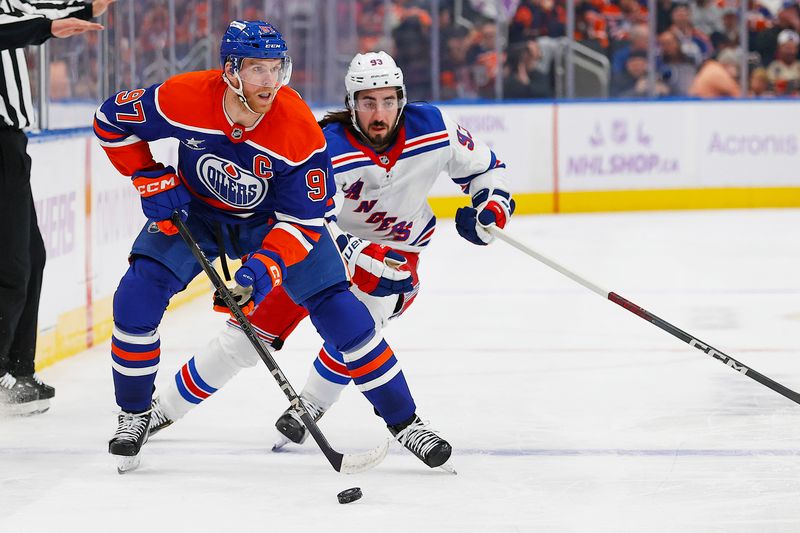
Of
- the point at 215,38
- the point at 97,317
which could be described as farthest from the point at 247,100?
the point at 215,38

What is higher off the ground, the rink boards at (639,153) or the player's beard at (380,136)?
the player's beard at (380,136)

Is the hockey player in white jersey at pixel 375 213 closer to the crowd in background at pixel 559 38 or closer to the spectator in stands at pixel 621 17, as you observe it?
the crowd in background at pixel 559 38

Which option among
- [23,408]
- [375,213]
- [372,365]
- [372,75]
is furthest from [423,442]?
[23,408]

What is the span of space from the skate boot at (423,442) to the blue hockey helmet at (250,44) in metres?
0.85

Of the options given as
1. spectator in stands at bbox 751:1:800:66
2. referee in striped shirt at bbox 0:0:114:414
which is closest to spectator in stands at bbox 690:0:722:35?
spectator in stands at bbox 751:1:800:66

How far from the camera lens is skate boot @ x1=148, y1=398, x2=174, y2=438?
330 cm

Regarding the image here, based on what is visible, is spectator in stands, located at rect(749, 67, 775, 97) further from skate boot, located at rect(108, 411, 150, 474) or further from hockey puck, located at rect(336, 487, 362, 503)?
hockey puck, located at rect(336, 487, 362, 503)

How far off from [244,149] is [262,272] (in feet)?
0.91

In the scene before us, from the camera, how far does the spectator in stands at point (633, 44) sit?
9.70m

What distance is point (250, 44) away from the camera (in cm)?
290

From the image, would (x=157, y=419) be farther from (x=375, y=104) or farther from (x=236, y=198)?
(x=375, y=104)

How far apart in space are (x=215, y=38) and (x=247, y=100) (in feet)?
15.1

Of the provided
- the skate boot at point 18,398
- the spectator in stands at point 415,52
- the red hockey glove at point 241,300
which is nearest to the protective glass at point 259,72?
the red hockey glove at point 241,300

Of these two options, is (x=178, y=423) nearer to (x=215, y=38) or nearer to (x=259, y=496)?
(x=259, y=496)
